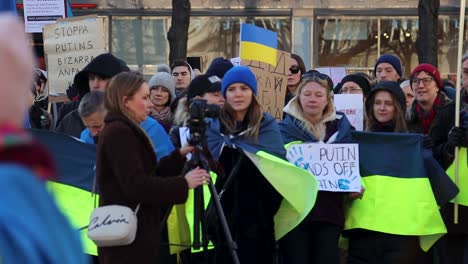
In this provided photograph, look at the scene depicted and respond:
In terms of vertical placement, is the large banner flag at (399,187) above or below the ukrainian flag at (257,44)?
below

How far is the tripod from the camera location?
4.75 m

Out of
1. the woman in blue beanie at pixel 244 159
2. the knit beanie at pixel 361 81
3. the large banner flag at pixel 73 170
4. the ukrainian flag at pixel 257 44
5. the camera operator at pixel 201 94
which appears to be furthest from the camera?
the knit beanie at pixel 361 81

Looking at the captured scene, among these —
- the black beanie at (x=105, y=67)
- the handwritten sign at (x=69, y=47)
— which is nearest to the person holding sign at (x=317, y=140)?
the black beanie at (x=105, y=67)

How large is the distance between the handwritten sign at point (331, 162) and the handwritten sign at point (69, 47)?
9.05 feet

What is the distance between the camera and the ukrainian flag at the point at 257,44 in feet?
22.2

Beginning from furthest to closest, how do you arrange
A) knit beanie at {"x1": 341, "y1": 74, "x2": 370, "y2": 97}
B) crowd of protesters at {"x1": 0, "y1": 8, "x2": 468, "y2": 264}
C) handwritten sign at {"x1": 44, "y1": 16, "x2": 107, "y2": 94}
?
handwritten sign at {"x1": 44, "y1": 16, "x2": 107, "y2": 94}, knit beanie at {"x1": 341, "y1": 74, "x2": 370, "y2": 97}, crowd of protesters at {"x1": 0, "y1": 8, "x2": 468, "y2": 264}

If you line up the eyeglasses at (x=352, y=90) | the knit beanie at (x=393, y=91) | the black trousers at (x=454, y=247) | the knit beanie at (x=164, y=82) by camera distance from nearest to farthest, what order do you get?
the knit beanie at (x=393, y=91), the black trousers at (x=454, y=247), the knit beanie at (x=164, y=82), the eyeglasses at (x=352, y=90)

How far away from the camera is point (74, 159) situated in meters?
5.81

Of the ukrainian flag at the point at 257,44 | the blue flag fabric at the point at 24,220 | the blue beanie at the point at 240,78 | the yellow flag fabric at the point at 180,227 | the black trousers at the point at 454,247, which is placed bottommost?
the black trousers at the point at 454,247

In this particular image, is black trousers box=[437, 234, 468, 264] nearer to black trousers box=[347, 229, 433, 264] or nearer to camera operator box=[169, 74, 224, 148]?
black trousers box=[347, 229, 433, 264]

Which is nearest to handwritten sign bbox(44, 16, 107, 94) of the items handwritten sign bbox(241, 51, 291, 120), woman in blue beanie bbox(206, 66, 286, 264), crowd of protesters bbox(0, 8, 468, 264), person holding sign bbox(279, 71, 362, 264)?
crowd of protesters bbox(0, 8, 468, 264)

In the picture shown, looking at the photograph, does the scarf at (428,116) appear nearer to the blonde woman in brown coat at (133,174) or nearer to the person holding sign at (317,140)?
the person holding sign at (317,140)

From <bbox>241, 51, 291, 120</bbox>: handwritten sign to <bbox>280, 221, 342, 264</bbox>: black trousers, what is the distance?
4.14 feet

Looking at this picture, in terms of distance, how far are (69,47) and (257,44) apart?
211 cm
